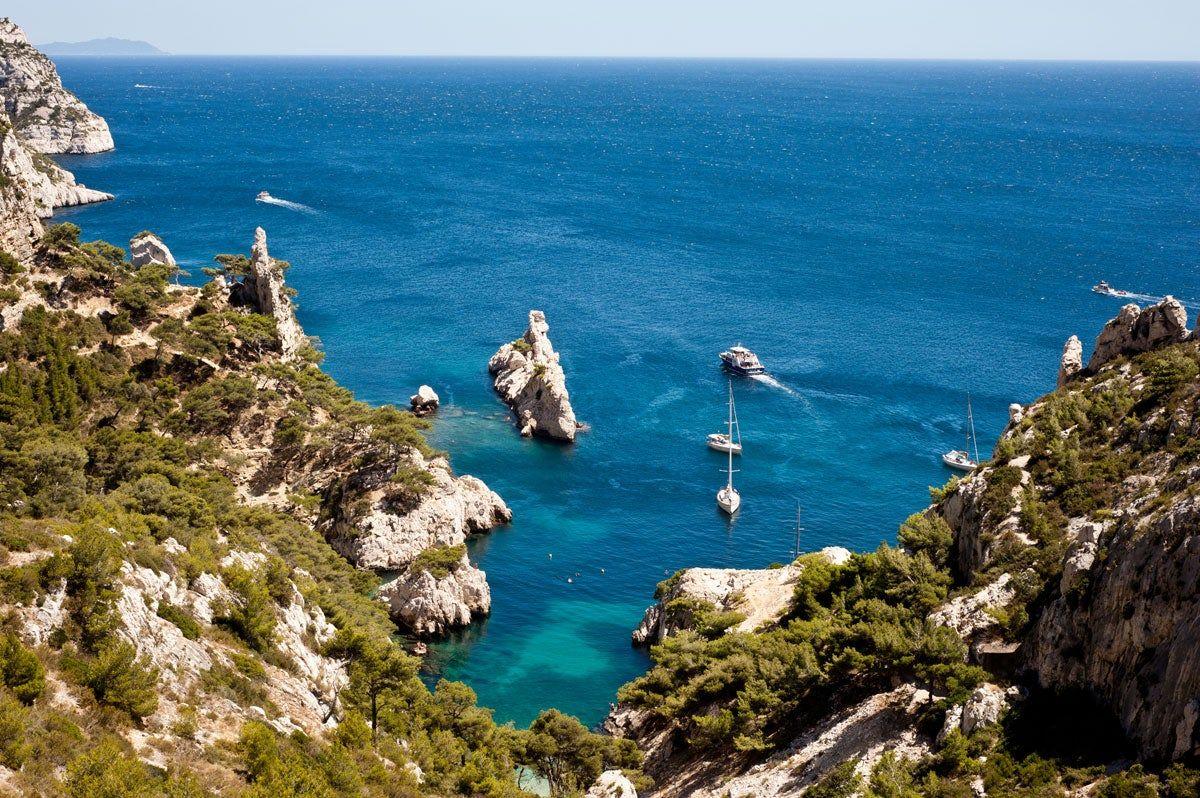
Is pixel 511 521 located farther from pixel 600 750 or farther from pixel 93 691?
pixel 93 691

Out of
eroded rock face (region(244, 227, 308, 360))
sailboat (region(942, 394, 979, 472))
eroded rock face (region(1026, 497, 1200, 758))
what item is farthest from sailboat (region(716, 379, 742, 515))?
eroded rock face (region(1026, 497, 1200, 758))

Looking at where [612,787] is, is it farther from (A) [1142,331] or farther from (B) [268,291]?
(B) [268,291]

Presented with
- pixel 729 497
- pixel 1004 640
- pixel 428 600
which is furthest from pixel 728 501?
pixel 1004 640

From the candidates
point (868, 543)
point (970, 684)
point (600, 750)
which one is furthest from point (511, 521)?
point (970, 684)

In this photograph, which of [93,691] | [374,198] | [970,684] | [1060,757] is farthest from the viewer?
[374,198]

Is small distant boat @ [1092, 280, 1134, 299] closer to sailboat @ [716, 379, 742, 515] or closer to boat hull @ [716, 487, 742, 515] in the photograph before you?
sailboat @ [716, 379, 742, 515]

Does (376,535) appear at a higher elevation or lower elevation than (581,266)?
lower
